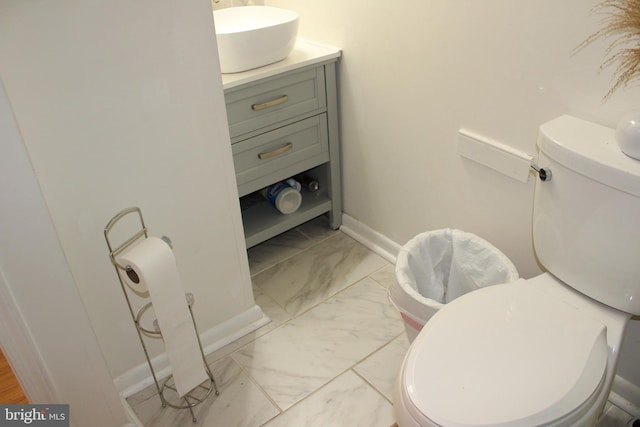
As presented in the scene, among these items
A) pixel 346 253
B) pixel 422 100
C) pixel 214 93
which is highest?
pixel 214 93

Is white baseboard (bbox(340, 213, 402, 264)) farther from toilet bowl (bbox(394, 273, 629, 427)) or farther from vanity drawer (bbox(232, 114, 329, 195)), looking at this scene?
toilet bowl (bbox(394, 273, 629, 427))

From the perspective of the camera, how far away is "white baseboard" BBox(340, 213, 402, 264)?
2.15m

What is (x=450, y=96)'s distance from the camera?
1.66 m

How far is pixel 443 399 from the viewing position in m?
1.08

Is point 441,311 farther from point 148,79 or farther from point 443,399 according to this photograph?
point 148,79

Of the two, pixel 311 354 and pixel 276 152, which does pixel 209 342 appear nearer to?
pixel 311 354

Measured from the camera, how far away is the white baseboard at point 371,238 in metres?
2.15

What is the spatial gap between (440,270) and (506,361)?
625 millimetres

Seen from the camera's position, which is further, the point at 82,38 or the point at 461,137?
the point at 461,137

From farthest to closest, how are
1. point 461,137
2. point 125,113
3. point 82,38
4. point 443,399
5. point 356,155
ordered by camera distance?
point 356,155 → point 461,137 → point 125,113 → point 82,38 → point 443,399

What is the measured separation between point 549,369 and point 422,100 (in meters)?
0.94

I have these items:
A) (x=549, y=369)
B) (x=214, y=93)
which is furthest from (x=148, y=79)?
(x=549, y=369)

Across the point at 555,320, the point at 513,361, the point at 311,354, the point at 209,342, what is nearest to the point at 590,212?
the point at 555,320

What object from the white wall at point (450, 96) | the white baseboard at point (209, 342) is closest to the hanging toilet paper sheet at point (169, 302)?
the white baseboard at point (209, 342)
